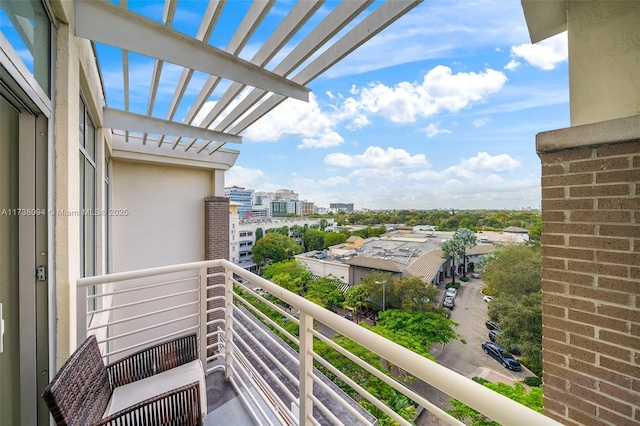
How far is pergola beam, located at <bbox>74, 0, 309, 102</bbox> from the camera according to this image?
1438 mm

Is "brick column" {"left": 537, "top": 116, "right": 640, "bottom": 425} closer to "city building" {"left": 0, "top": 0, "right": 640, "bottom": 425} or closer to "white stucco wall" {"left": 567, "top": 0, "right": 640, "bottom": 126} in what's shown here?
"city building" {"left": 0, "top": 0, "right": 640, "bottom": 425}

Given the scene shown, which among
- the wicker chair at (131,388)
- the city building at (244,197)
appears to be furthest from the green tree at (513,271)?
the city building at (244,197)

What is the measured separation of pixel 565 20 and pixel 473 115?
2482cm

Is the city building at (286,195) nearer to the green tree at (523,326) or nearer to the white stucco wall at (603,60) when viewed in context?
the green tree at (523,326)

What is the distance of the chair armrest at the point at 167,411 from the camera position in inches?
46.2

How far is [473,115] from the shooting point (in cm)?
2256

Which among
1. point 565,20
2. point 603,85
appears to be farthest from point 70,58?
point 565,20

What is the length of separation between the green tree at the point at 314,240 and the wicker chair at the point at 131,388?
713 inches

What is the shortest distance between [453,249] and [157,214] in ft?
50.8

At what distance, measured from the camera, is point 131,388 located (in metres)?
1.55

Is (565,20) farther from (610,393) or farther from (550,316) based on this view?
(610,393)

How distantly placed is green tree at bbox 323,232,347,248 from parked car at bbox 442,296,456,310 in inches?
295

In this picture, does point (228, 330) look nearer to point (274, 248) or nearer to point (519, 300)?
point (519, 300)

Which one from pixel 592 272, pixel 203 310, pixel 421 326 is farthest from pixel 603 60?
pixel 421 326
